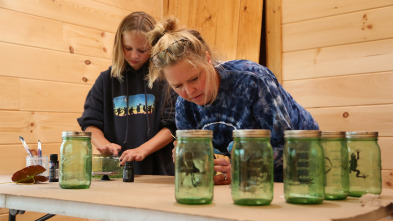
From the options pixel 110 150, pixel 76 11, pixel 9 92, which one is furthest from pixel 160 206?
pixel 76 11

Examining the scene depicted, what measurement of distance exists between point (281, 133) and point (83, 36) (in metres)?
1.72

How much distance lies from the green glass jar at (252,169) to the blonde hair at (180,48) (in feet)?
1.80

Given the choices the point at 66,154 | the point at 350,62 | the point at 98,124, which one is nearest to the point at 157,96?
the point at 98,124

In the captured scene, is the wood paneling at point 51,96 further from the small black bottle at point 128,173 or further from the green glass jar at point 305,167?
the green glass jar at point 305,167

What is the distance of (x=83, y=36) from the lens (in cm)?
260

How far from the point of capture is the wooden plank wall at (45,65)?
86.7 inches

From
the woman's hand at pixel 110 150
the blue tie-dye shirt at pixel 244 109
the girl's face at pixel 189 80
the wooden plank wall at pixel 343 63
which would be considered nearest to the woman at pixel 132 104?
the woman's hand at pixel 110 150

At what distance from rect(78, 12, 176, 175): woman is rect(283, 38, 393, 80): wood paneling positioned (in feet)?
2.86

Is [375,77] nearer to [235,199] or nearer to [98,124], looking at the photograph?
[98,124]

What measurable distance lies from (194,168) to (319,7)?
1.81 metres

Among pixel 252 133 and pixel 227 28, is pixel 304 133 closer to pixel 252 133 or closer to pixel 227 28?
pixel 252 133

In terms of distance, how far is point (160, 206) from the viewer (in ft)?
2.79

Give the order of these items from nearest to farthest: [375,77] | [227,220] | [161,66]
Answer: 1. [227,220]
2. [161,66]
3. [375,77]

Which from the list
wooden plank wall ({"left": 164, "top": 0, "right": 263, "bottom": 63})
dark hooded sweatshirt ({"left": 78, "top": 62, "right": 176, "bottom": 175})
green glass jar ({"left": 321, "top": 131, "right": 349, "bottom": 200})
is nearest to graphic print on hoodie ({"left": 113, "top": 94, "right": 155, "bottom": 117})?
dark hooded sweatshirt ({"left": 78, "top": 62, "right": 176, "bottom": 175})
